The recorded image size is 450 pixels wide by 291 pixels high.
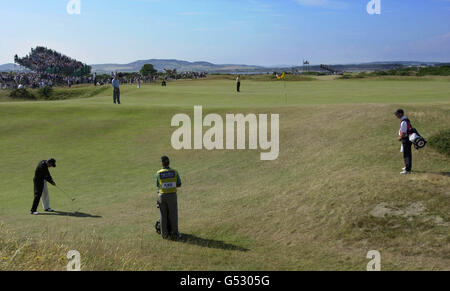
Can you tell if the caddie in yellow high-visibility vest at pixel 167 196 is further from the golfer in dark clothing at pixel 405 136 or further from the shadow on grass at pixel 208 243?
the golfer in dark clothing at pixel 405 136

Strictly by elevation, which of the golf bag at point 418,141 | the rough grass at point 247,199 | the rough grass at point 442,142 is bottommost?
the rough grass at point 247,199

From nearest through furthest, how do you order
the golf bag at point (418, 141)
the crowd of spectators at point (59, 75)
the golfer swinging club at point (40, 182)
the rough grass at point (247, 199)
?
1. the rough grass at point (247, 199)
2. the golf bag at point (418, 141)
3. the golfer swinging club at point (40, 182)
4. the crowd of spectators at point (59, 75)

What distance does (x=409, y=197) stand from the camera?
11.9 m

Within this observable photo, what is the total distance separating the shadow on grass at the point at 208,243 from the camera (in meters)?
11.1

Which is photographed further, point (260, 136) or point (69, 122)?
point (69, 122)

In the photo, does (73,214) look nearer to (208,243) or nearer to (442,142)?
(208,243)

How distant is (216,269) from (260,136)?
1523 cm

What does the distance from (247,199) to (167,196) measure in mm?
4410

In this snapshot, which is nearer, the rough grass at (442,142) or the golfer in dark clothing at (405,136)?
the golfer in dark clothing at (405,136)

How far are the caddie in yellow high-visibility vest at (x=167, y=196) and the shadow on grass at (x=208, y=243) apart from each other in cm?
34

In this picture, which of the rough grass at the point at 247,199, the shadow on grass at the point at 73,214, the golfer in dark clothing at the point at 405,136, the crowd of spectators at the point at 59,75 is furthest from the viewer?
the crowd of spectators at the point at 59,75

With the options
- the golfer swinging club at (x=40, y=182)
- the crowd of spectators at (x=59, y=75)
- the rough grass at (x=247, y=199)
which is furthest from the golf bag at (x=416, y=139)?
the crowd of spectators at (x=59, y=75)
